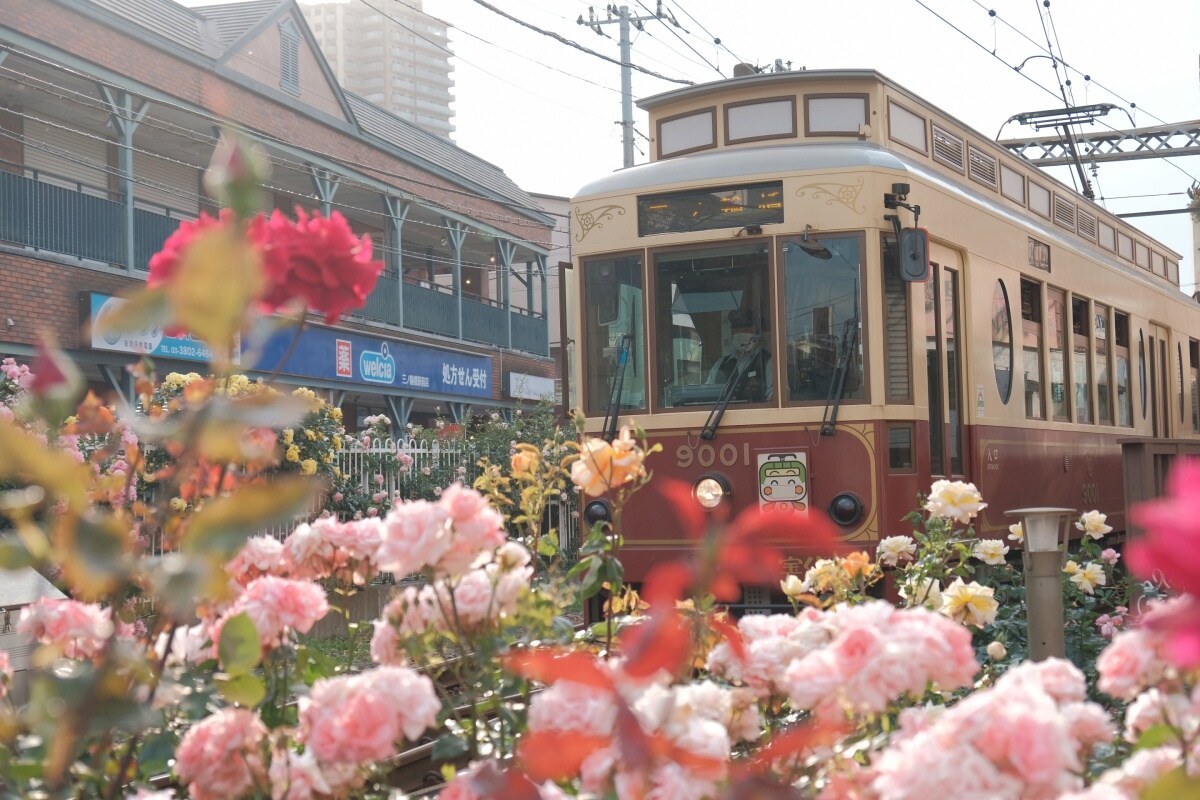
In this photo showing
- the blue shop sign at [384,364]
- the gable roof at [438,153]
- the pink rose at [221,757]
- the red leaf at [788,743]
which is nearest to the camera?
the red leaf at [788,743]

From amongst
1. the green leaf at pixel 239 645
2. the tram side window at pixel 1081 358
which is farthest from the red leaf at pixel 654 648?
the tram side window at pixel 1081 358

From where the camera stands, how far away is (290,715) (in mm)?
2318

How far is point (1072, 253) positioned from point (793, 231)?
3.76 metres

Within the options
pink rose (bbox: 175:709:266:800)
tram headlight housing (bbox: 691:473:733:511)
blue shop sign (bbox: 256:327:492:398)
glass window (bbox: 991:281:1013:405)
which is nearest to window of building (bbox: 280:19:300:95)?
blue shop sign (bbox: 256:327:492:398)

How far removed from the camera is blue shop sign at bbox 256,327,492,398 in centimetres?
2181

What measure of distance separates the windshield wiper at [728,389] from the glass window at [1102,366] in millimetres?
4182

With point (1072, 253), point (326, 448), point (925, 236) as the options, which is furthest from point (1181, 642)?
point (326, 448)

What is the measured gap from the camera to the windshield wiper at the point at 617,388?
26.5ft

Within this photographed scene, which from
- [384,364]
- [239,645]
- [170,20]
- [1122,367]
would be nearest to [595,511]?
[1122,367]

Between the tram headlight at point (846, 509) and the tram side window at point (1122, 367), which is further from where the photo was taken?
the tram side window at point (1122, 367)

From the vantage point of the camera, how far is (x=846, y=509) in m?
7.60

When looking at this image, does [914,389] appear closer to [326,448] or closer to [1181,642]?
[326,448]

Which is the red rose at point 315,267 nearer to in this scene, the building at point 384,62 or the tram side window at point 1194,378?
the tram side window at point 1194,378

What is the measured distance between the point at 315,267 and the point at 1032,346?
8598mm
